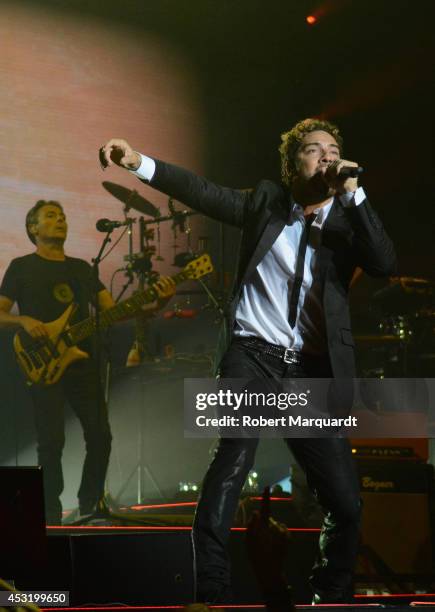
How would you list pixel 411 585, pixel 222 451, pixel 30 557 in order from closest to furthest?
pixel 30 557 → pixel 222 451 → pixel 411 585

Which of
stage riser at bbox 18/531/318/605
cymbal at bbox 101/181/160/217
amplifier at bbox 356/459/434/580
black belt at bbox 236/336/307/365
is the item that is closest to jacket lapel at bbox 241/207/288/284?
black belt at bbox 236/336/307/365

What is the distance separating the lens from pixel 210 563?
2490 mm

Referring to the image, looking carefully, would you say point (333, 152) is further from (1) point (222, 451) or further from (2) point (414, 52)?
(2) point (414, 52)

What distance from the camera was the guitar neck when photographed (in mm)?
Answer: 5605

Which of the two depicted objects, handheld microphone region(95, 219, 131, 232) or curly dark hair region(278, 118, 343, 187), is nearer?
curly dark hair region(278, 118, 343, 187)

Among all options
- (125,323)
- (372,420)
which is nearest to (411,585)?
(372,420)

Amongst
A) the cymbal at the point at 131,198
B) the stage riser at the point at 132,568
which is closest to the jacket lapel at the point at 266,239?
the stage riser at the point at 132,568

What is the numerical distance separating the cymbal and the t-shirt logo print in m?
0.72

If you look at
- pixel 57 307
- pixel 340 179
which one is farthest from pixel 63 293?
pixel 340 179

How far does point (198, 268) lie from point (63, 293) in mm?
978

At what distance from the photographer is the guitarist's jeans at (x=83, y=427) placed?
550 centimetres

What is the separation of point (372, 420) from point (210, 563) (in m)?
2.35

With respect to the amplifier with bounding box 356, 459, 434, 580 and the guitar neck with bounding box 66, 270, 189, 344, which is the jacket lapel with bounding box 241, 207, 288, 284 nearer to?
the amplifier with bounding box 356, 459, 434, 580

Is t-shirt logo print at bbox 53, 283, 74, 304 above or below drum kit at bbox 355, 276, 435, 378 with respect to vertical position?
above
